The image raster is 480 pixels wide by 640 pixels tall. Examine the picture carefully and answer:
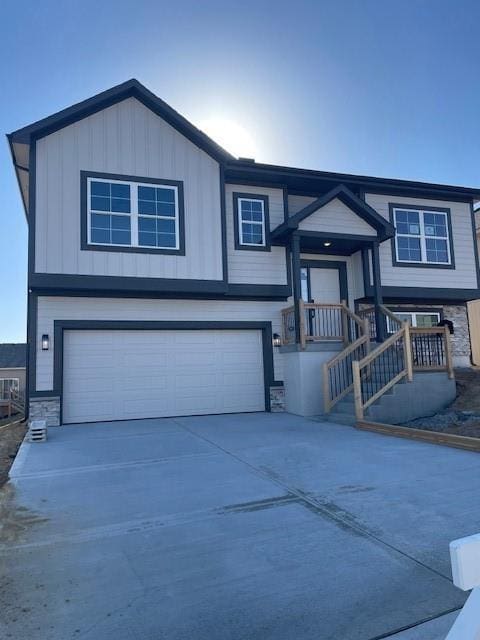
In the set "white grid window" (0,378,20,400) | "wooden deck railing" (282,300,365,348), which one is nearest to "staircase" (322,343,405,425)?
"wooden deck railing" (282,300,365,348)

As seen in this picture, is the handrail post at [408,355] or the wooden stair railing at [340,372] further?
the wooden stair railing at [340,372]

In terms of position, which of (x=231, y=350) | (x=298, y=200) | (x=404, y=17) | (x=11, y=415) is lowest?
(x=11, y=415)

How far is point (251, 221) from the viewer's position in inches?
480

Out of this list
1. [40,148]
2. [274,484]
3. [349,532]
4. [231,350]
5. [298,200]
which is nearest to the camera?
[349,532]

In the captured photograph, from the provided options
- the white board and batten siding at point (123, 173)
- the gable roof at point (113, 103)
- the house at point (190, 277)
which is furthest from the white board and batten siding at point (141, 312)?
the gable roof at point (113, 103)

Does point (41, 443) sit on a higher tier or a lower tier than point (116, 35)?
lower

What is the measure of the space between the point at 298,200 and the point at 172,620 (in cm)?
1214

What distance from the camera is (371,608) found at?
2529mm

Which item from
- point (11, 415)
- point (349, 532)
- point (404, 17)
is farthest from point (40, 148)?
point (11, 415)

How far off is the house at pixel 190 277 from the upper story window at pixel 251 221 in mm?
32

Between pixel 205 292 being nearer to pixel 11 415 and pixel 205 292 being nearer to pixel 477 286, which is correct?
pixel 477 286

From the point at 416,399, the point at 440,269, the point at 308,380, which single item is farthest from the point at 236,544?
the point at 440,269

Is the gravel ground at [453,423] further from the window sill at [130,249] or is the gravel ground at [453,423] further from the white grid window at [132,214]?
the white grid window at [132,214]

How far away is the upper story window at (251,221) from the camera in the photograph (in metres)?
12.0
